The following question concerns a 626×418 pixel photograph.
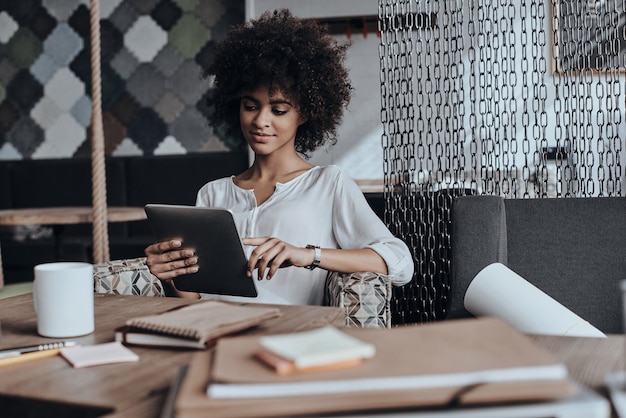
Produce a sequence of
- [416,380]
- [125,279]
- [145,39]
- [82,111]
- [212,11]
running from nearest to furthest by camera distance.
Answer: [416,380] → [125,279] → [212,11] → [145,39] → [82,111]

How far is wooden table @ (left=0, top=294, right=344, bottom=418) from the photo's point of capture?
78 centimetres

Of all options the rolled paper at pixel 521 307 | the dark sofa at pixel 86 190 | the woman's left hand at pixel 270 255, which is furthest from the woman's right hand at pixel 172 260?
the dark sofa at pixel 86 190

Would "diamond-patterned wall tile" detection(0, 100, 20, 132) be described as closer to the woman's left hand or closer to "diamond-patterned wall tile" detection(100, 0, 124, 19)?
"diamond-patterned wall tile" detection(100, 0, 124, 19)

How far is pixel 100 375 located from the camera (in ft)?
2.88

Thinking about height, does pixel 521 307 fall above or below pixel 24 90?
below

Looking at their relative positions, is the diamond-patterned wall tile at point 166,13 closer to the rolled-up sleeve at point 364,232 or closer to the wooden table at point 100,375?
the rolled-up sleeve at point 364,232

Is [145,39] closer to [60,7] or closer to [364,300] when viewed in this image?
[60,7]

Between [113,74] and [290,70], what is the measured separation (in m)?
3.45

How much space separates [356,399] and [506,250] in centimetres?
155

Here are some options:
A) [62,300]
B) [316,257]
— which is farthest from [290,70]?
[62,300]

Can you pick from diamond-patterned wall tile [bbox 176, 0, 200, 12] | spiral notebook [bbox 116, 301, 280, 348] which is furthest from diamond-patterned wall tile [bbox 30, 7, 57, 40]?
spiral notebook [bbox 116, 301, 280, 348]

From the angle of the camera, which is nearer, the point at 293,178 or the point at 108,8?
the point at 293,178

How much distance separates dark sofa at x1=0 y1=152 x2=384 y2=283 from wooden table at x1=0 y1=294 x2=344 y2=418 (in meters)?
3.43

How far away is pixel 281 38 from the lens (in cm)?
212
